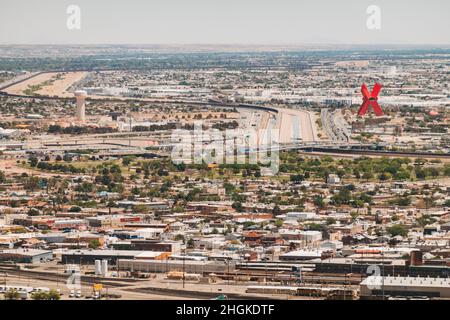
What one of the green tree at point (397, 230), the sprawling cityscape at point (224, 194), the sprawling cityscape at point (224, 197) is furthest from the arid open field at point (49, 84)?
the green tree at point (397, 230)

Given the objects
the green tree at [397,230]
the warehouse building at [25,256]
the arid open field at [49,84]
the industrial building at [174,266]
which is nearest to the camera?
the industrial building at [174,266]

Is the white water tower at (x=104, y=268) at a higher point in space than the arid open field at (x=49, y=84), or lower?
higher

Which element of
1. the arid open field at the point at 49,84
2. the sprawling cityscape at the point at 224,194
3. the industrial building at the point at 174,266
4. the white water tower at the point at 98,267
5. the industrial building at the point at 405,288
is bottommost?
the arid open field at the point at 49,84

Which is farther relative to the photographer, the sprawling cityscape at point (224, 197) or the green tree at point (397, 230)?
the green tree at point (397, 230)

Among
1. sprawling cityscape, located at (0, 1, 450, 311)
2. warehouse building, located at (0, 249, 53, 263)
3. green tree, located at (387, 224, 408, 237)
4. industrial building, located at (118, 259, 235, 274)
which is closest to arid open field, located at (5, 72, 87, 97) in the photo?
sprawling cityscape, located at (0, 1, 450, 311)

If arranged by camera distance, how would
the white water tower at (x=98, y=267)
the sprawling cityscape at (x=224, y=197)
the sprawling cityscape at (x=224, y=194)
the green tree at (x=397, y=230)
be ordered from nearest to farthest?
1. the sprawling cityscape at (x=224, y=194)
2. the sprawling cityscape at (x=224, y=197)
3. the white water tower at (x=98, y=267)
4. the green tree at (x=397, y=230)

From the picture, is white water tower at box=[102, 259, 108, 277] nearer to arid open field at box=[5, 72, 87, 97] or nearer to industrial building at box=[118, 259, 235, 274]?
industrial building at box=[118, 259, 235, 274]

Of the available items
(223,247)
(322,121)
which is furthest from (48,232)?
(322,121)

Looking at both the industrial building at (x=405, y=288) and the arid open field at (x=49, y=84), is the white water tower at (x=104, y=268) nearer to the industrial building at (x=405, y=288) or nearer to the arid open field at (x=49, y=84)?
the industrial building at (x=405, y=288)

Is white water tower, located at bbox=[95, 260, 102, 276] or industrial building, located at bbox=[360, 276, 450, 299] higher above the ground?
industrial building, located at bbox=[360, 276, 450, 299]

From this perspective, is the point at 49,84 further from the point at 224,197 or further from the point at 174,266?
the point at 174,266
